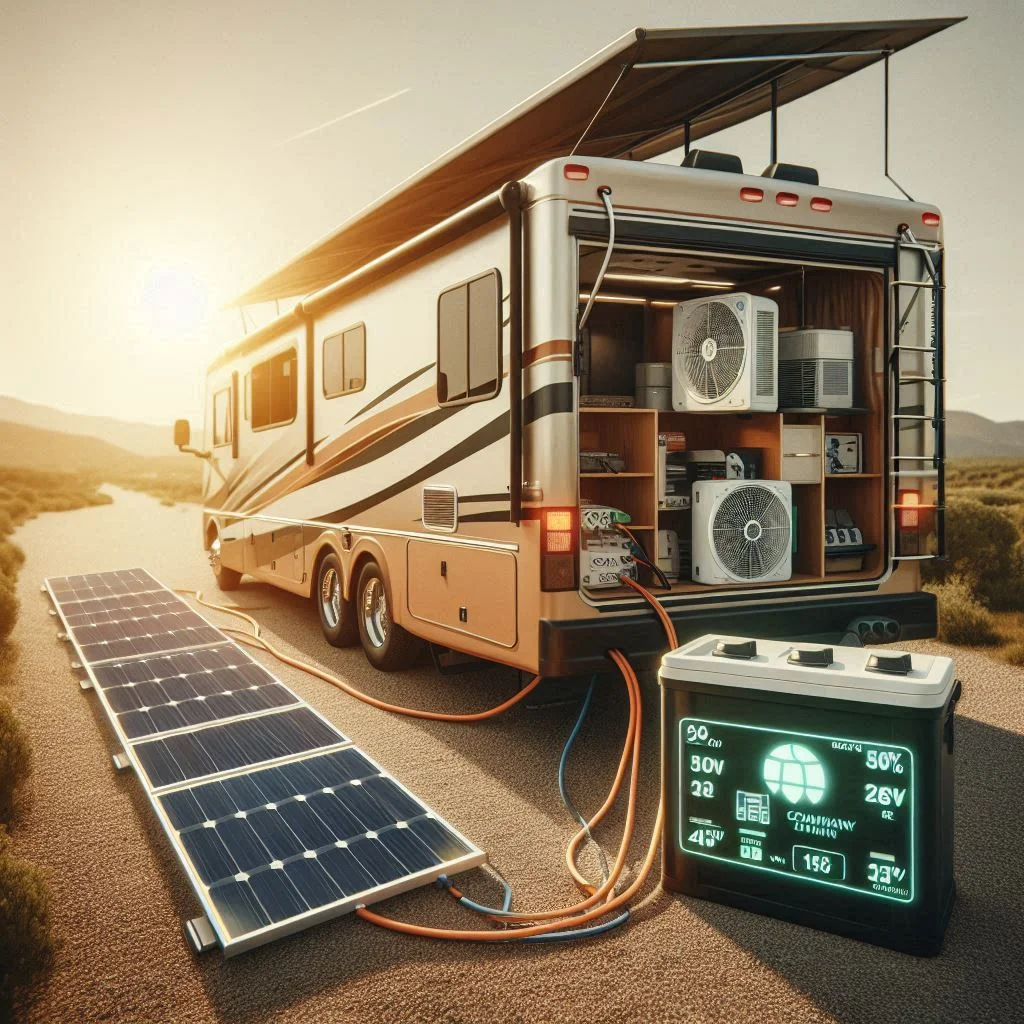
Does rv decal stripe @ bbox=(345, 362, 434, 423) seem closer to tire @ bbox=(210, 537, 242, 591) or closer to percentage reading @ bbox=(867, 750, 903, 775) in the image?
percentage reading @ bbox=(867, 750, 903, 775)

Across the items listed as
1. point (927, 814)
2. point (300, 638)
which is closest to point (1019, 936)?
point (927, 814)

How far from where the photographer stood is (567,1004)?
256 cm

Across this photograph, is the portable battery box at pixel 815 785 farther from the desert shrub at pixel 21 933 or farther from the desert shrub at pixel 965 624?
the desert shrub at pixel 965 624

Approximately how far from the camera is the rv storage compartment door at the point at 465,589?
15.0 feet

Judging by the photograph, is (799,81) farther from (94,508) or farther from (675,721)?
(94,508)

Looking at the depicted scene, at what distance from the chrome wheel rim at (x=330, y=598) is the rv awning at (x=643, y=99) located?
2.93 metres

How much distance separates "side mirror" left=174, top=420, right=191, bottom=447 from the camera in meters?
11.4

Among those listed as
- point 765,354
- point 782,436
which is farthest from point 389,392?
point 782,436

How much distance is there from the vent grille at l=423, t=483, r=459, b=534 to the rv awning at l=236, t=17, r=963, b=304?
6.95ft

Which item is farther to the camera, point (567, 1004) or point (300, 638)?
point (300, 638)

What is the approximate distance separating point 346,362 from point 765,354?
316 cm

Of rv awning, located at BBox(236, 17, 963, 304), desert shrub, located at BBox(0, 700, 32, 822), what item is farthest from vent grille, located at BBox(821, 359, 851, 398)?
desert shrub, located at BBox(0, 700, 32, 822)

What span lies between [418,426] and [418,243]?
1.12 meters

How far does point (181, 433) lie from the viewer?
37.8 ft
